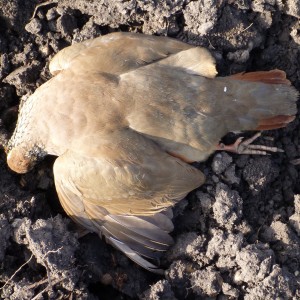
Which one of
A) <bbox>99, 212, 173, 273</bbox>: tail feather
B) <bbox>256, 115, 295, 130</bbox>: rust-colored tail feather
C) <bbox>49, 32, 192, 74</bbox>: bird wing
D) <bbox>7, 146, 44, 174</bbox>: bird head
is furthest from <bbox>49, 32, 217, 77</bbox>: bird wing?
<bbox>99, 212, 173, 273</bbox>: tail feather

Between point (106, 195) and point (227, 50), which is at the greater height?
point (227, 50)

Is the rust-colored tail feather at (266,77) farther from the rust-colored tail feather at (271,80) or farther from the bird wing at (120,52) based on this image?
the bird wing at (120,52)

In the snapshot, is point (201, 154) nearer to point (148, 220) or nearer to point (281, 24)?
point (148, 220)

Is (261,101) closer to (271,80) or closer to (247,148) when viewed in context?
(271,80)

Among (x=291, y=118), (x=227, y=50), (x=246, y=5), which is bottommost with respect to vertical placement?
(x=291, y=118)

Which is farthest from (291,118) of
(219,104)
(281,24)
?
(281,24)
